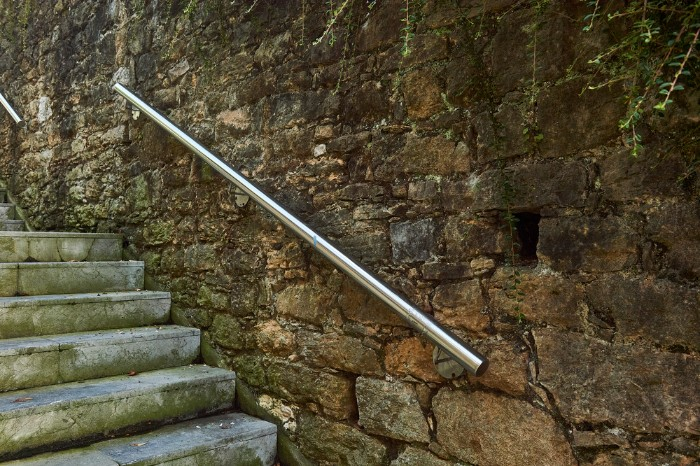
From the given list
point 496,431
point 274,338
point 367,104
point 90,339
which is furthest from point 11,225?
point 496,431

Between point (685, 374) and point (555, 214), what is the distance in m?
0.49

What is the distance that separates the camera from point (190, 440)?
6.93 feet

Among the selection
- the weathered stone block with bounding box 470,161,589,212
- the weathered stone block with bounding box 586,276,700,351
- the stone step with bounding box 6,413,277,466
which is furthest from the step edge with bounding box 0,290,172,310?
the weathered stone block with bounding box 586,276,700,351

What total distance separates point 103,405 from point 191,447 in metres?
0.39

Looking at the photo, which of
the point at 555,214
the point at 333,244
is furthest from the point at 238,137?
the point at 555,214

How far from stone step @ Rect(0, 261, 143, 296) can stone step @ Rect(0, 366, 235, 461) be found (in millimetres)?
730

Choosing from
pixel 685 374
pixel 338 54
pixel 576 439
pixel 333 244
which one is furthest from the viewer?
pixel 338 54

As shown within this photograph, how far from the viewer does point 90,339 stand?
7.94 feet

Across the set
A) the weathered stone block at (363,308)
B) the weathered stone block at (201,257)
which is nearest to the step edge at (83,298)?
the weathered stone block at (201,257)

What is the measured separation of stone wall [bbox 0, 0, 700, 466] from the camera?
1.35m

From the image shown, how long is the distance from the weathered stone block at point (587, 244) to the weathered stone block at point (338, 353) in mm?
733

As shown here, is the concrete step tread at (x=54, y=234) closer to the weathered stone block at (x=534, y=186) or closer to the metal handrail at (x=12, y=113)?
the metal handrail at (x=12, y=113)

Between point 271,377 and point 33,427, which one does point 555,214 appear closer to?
point 271,377

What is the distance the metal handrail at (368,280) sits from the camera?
1489mm
